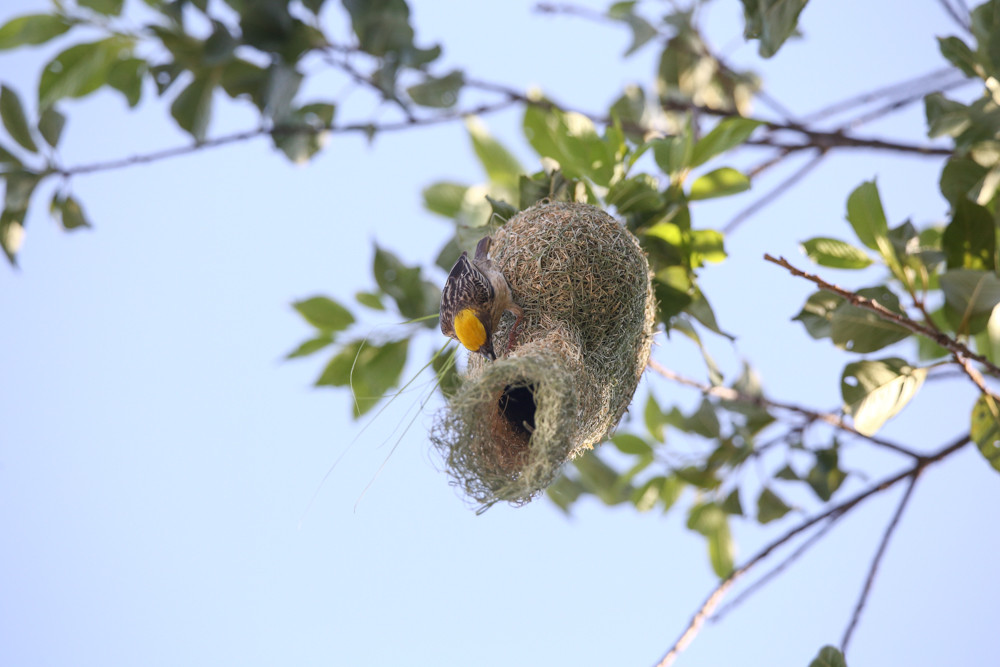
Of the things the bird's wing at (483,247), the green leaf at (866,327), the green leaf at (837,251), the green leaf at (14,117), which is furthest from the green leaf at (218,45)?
the green leaf at (866,327)

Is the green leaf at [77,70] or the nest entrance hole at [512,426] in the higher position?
the green leaf at [77,70]

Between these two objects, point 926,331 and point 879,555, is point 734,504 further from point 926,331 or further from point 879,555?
point 926,331

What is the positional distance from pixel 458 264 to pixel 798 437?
1320 mm

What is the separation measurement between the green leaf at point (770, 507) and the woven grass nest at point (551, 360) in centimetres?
89

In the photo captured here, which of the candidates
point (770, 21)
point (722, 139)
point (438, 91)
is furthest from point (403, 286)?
point (770, 21)

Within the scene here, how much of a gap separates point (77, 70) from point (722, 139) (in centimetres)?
189

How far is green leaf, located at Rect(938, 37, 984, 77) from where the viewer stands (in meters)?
1.88

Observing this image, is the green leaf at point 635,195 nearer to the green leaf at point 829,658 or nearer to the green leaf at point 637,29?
the green leaf at point 637,29

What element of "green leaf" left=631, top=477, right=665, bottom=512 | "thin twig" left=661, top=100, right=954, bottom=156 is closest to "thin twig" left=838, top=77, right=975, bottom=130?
"thin twig" left=661, top=100, right=954, bottom=156

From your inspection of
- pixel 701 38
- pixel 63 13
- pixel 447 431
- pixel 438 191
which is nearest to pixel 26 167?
pixel 63 13

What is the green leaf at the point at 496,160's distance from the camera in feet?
7.54

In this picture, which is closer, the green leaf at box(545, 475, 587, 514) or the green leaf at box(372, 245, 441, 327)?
the green leaf at box(372, 245, 441, 327)

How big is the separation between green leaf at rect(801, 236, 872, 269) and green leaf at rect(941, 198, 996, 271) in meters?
0.19

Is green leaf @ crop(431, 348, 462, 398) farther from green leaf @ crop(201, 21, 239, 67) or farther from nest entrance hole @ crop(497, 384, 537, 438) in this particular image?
green leaf @ crop(201, 21, 239, 67)
